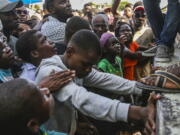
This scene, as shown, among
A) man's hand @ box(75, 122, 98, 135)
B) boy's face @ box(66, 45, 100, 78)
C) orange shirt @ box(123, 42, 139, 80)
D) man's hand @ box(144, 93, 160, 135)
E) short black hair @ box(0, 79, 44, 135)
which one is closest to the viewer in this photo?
short black hair @ box(0, 79, 44, 135)

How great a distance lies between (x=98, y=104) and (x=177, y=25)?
81.8 inches

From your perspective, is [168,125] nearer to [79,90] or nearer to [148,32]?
[79,90]

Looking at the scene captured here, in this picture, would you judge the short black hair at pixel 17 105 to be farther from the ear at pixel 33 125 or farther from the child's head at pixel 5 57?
the child's head at pixel 5 57

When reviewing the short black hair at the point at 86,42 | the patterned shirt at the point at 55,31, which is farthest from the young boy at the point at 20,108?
the patterned shirt at the point at 55,31

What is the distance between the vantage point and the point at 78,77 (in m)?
2.69

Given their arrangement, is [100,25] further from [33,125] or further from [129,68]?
[33,125]

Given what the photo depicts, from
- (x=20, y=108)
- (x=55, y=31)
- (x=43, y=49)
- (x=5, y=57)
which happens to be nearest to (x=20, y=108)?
(x=20, y=108)

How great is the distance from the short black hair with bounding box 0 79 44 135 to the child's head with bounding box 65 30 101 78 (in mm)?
797

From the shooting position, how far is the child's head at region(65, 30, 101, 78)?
8.46 feet

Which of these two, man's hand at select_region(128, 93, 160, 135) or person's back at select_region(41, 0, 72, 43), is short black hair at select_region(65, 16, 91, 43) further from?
man's hand at select_region(128, 93, 160, 135)

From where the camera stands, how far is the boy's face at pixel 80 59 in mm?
2574

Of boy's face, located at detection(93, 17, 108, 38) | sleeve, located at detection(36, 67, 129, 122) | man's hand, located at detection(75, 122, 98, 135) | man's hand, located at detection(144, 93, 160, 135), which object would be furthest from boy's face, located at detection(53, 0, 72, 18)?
man's hand, located at detection(144, 93, 160, 135)

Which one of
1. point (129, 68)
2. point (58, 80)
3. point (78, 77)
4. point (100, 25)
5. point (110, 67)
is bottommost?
point (129, 68)

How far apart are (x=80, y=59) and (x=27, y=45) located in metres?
0.75
